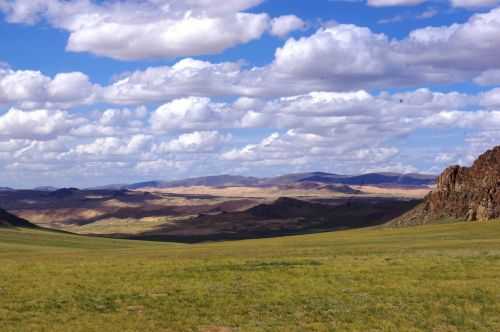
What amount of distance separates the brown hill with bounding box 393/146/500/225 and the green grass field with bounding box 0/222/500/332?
78.5 meters

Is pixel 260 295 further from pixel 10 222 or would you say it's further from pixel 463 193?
pixel 10 222

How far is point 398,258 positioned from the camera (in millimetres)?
43688

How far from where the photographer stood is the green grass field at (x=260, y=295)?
23.6 metres

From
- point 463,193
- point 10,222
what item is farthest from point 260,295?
point 10,222

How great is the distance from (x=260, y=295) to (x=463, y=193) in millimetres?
104954

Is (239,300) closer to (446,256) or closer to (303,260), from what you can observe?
(303,260)

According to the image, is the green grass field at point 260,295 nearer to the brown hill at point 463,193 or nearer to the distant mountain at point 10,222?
the brown hill at point 463,193

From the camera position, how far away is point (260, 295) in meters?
29.7

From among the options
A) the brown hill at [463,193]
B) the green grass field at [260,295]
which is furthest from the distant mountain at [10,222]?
the green grass field at [260,295]

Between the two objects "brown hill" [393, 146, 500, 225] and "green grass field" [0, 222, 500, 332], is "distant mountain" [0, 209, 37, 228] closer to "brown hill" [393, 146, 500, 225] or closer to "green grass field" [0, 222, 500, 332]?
"brown hill" [393, 146, 500, 225]

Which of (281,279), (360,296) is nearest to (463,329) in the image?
(360,296)

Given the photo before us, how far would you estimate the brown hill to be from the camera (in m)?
117

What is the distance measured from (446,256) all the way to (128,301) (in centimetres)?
2440

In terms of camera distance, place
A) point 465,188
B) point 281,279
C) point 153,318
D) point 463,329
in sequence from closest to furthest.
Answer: point 463,329, point 153,318, point 281,279, point 465,188
